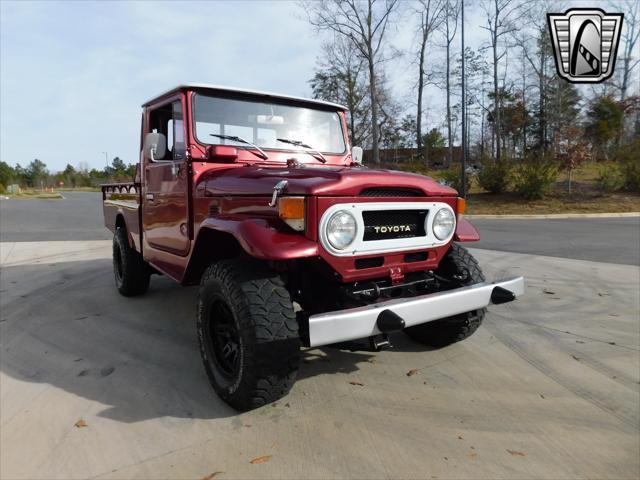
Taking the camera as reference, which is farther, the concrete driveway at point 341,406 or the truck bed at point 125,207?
the truck bed at point 125,207

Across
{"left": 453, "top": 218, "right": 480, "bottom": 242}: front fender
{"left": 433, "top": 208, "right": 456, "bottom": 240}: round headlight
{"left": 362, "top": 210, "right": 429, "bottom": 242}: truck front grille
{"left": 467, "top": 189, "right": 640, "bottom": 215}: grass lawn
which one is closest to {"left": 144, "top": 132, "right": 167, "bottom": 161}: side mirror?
{"left": 362, "top": 210, "right": 429, "bottom": 242}: truck front grille

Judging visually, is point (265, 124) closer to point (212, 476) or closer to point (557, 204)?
point (212, 476)

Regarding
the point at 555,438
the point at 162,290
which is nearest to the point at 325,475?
the point at 555,438

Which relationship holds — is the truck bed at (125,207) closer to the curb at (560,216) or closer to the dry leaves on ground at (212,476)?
the dry leaves on ground at (212,476)

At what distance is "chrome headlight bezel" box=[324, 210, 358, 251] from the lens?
242 centimetres

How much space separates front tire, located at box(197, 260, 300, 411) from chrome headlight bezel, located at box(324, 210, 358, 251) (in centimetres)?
38

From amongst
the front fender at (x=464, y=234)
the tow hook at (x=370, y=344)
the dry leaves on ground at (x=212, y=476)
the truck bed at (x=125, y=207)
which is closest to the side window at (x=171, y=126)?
the truck bed at (x=125, y=207)

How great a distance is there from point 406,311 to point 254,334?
83 cm

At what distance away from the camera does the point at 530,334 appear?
370 centimetres

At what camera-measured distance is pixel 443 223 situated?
117 inches

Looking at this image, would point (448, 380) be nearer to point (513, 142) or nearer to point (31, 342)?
point (31, 342)

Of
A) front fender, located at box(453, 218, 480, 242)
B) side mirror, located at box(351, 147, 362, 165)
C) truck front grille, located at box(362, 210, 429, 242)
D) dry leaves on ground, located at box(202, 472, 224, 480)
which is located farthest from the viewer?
side mirror, located at box(351, 147, 362, 165)

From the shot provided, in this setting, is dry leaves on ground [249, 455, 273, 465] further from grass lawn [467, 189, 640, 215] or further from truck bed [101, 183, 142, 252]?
grass lawn [467, 189, 640, 215]

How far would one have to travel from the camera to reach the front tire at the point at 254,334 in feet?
7.52
